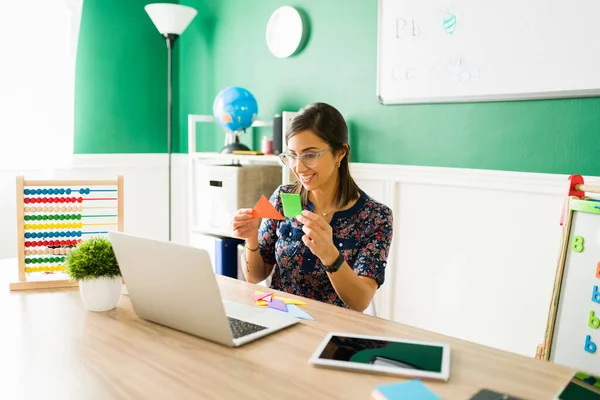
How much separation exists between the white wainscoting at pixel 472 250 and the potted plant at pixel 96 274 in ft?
5.44

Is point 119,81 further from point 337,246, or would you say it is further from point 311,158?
point 337,246

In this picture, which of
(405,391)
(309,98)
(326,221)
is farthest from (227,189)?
(405,391)

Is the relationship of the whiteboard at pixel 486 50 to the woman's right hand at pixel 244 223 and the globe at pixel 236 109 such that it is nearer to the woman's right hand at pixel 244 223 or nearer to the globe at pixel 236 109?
the globe at pixel 236 109

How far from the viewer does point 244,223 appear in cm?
170

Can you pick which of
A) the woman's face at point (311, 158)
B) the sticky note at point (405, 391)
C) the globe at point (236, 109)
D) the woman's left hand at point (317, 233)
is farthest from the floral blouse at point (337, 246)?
the globe at point (236, 109)

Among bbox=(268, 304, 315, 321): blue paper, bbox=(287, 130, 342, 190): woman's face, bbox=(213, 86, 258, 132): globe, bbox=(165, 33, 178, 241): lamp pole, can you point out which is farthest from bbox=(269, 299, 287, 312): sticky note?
bbox=(165, 33, 178, 241): lamp pole

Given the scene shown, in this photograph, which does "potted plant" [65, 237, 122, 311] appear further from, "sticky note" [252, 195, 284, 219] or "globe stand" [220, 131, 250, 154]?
"globe stand" [220, 131, 250, 154]

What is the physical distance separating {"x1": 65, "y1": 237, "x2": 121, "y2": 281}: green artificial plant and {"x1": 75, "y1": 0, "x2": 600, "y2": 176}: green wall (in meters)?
1.68

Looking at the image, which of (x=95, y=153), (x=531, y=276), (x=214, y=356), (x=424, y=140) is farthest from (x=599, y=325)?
(x=95, y=153)

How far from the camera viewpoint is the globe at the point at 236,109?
3207 millimetres

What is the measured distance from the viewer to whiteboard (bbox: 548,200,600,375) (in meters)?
1.64

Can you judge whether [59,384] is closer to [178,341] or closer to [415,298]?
[178,341]

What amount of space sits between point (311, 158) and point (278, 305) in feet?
1.79

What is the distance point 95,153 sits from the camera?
3.84 meters
